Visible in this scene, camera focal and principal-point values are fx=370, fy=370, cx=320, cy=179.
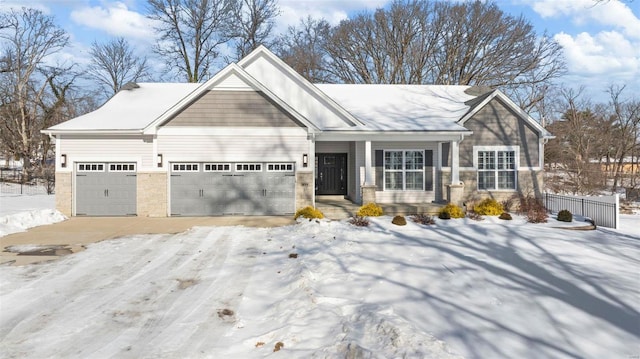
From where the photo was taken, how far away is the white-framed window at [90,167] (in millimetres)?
13984

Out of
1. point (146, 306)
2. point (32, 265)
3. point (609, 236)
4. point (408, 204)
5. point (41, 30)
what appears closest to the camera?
point (146, 306)

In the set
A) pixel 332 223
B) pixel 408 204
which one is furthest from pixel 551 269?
pixel 408 204

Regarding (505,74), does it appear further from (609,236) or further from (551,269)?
(551,269)

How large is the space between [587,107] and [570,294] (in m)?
31.4

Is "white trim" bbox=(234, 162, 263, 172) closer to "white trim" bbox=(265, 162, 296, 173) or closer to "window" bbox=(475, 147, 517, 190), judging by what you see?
"white trim" bbox=(265, 162, 296, 173)

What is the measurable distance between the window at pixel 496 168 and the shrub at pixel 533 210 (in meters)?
0.91

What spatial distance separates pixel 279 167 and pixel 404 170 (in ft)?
17.8

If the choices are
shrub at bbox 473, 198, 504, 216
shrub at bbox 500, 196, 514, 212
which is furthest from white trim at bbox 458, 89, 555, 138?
shrub at bbox 473, 198, 504, 216

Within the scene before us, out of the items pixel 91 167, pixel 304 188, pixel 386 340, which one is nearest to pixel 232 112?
pixel 304 188

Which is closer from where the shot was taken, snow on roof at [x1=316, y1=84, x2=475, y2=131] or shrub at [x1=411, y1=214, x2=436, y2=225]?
shrub at [x1=411, y1=214, x2=436, y2=225]

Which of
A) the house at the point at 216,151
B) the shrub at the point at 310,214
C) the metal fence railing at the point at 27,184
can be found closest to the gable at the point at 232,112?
the house at the point at 216,151

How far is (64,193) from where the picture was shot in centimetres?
1384

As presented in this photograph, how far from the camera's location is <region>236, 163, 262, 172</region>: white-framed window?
14.1m

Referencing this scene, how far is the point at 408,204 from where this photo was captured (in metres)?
14.9
